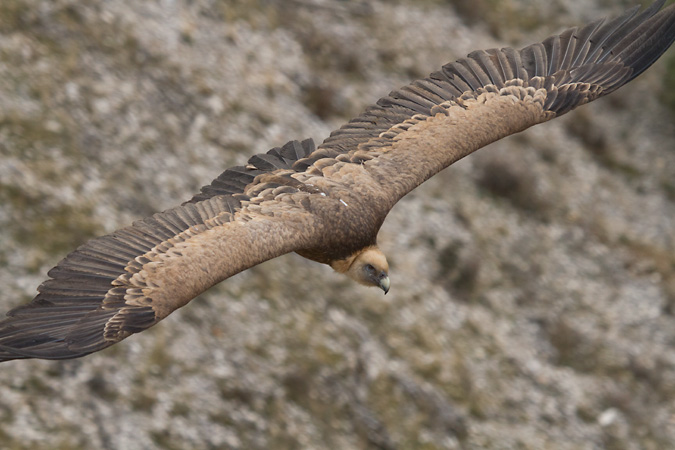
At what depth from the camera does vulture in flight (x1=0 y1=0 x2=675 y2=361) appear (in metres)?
7.21

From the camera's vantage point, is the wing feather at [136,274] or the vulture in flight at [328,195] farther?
the vulture in flight at [328,195]

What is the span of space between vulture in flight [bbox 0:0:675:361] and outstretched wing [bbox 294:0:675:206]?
0.5 inches

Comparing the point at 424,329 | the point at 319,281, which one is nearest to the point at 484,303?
the point at 424,329

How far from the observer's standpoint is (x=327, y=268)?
17.1 metres

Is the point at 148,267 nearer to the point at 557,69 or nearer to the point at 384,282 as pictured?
the point at 384,282

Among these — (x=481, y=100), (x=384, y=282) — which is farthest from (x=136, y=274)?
(x=481, y=100)

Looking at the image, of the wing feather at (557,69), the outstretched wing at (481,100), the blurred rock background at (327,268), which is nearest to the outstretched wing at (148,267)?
the outstretched wing at (481,100)

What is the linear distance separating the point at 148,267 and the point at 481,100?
3930 millimetres

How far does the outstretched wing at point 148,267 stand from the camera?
6992 millimetres

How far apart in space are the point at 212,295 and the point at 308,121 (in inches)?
204

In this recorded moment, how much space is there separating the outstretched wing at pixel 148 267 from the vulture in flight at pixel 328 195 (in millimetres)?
11

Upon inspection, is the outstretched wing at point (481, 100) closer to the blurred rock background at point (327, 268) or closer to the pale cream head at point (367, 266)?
the pale cream head at point (367, 266)

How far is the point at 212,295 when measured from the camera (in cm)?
1545

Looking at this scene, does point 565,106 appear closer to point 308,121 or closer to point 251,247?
point 251,247
